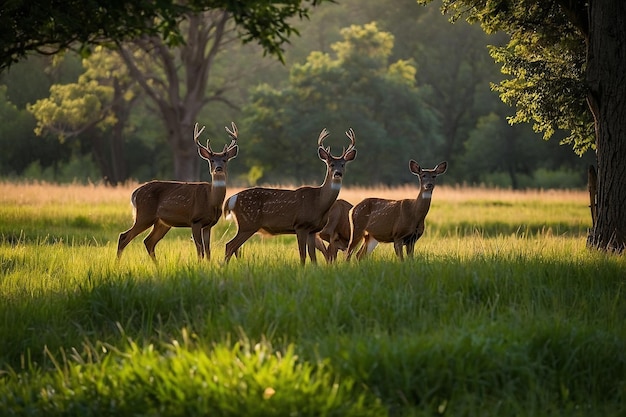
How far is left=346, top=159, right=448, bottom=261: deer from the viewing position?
11.6 m

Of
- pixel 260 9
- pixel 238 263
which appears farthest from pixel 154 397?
pixel 260 9

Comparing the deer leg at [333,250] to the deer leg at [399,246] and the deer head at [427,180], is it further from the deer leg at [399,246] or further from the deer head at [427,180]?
the deer head at [427,180]

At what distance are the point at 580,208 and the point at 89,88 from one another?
19516mm

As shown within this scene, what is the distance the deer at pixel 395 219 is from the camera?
38.1ft

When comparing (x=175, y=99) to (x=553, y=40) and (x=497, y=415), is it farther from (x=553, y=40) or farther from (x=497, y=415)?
(x=497, y=415)

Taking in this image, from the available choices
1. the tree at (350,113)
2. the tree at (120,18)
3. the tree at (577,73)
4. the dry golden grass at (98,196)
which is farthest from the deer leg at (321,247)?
the tree at (350,113)

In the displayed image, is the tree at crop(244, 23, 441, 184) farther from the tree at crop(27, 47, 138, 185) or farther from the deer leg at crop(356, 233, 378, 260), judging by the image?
the deer leg at crop(356, 233, 378, 260)

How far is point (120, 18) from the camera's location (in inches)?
392

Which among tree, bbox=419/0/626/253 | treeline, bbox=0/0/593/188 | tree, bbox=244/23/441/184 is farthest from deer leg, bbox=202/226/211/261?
tree, bbox=244/23/441/184

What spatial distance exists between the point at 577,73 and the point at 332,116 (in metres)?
30.1

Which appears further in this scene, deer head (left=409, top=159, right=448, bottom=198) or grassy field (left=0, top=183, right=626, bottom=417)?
deer head (left=409, top=159, right=448, bottom=198)

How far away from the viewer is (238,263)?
980 centimetres

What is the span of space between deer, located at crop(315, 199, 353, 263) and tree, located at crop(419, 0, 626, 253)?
10.8 ft

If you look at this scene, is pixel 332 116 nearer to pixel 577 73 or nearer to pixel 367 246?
pixel 577 73
